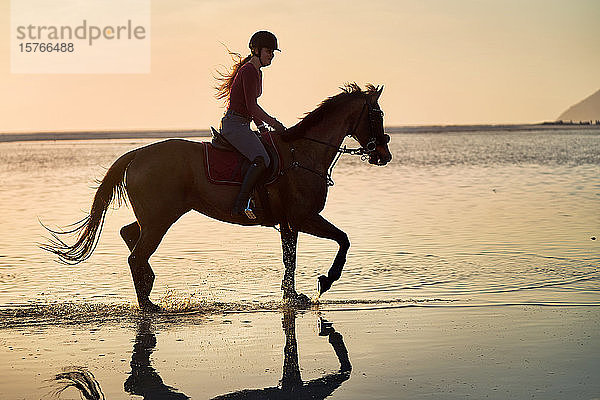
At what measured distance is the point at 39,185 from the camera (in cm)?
3756

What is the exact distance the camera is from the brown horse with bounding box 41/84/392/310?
1118cm

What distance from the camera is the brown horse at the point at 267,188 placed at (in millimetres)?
11180

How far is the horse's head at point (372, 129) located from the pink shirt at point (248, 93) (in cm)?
117

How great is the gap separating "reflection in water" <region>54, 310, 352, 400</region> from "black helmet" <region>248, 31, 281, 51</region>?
12.6 ft

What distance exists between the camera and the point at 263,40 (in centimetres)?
1113

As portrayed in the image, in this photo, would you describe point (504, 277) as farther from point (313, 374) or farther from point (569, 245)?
point (313, 374)

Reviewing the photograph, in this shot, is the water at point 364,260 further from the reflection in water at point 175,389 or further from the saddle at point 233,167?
the reflection in water at point 175,389

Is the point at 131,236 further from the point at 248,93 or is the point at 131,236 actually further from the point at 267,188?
the point at 248,93

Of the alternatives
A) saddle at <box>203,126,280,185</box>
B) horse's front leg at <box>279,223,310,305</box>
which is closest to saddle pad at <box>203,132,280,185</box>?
saddle at <box>203,126,280,185</box>

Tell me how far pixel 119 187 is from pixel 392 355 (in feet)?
15.6

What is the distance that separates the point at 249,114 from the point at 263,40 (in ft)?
2.77

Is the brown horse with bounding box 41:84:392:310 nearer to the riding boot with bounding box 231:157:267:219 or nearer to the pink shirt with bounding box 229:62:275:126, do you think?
Answer: the riding boot with bounding box 231:157:267:219

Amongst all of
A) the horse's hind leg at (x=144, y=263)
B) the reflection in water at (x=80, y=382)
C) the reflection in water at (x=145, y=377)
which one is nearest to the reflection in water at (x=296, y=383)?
the reflection in water at (x=145, y=377)

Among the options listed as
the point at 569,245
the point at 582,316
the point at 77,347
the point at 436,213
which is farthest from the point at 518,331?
the point at 436,213
